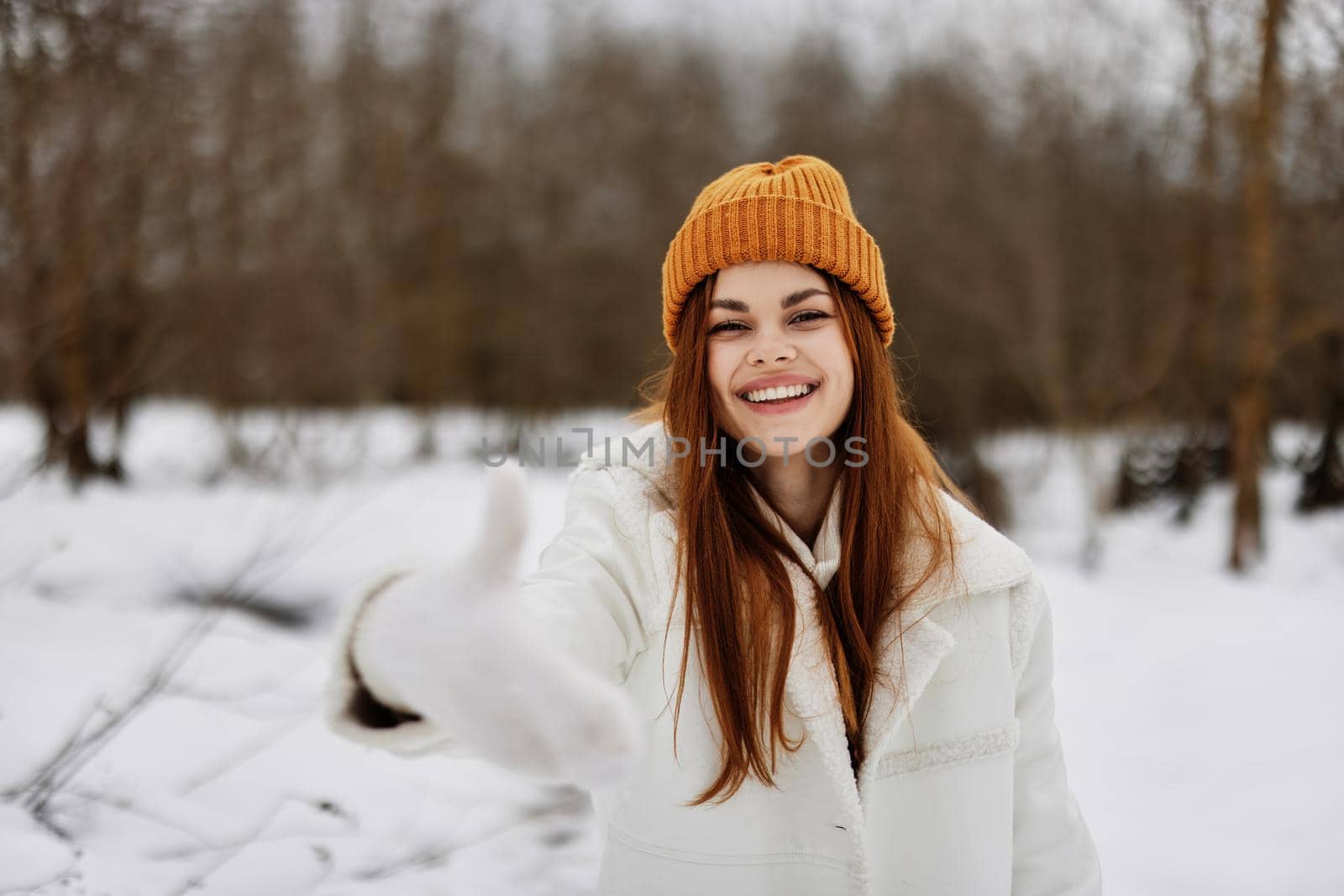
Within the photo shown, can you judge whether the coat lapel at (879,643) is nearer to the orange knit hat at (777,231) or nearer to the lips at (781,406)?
the lips at (781,406)

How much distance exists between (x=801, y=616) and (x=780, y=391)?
1.30 feet

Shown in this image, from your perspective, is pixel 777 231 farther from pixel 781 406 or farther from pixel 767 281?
pixel 781 406

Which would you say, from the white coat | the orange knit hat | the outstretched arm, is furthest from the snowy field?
the orange knit hat

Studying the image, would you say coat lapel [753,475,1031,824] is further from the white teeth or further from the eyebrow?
the eyebrow

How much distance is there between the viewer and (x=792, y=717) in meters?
1.41

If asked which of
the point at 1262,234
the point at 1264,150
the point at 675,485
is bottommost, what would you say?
the point at 675,485

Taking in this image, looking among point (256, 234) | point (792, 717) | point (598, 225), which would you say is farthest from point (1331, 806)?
point (598, 225)

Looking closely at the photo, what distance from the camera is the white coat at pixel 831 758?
1.37 metres

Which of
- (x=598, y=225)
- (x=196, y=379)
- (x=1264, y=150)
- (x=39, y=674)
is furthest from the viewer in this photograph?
(x=598, y=225)

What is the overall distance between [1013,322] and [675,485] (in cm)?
786

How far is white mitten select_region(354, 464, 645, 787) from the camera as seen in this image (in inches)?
31.6

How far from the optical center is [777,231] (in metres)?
1.44

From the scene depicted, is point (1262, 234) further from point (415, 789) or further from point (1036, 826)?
point (415, 789)

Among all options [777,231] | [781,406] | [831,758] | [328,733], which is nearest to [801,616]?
[831,758]
